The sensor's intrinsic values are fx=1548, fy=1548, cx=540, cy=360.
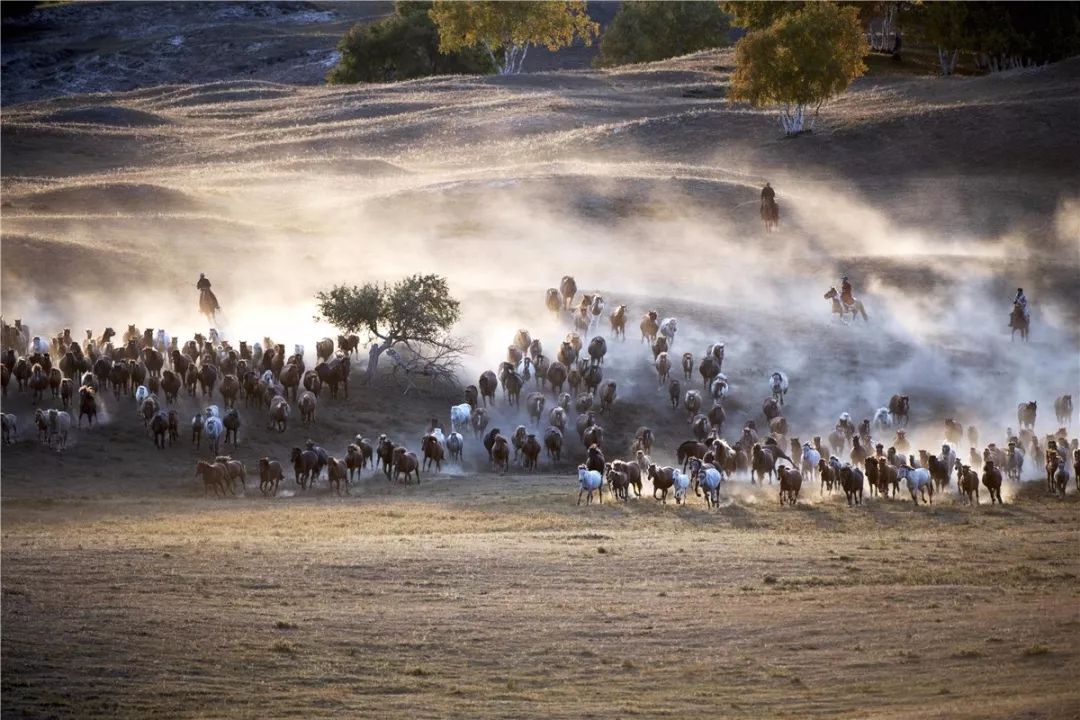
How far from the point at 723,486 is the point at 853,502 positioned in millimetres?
3146

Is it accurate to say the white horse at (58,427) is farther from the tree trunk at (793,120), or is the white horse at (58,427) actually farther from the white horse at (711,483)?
the tree trunk at (793,120)

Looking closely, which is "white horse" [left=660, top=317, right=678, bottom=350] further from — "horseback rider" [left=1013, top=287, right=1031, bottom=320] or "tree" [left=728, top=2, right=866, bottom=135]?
"tree" [left=728, top=2, right=866, bottom=135]

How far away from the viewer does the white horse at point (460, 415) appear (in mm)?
38219

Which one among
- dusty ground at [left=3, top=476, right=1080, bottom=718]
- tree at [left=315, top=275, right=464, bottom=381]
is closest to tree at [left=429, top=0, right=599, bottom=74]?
tree at [left=315, top=275, right=464, bottom=381]

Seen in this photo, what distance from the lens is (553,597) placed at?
23.2 meters

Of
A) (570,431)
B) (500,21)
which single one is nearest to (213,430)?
(570,431)

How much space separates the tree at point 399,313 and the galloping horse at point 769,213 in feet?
61.6

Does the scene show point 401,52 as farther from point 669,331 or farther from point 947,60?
point 669,331

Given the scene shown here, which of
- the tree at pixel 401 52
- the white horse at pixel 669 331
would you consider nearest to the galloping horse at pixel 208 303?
the white horse at pixel 669 331

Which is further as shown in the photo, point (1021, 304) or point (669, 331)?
point (1021, 304)

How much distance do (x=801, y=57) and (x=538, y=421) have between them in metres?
37.0

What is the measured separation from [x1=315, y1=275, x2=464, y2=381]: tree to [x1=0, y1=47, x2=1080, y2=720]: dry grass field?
4.07 feet

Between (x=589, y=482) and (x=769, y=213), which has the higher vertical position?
(x=769, y=213)

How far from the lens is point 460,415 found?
38281mm
